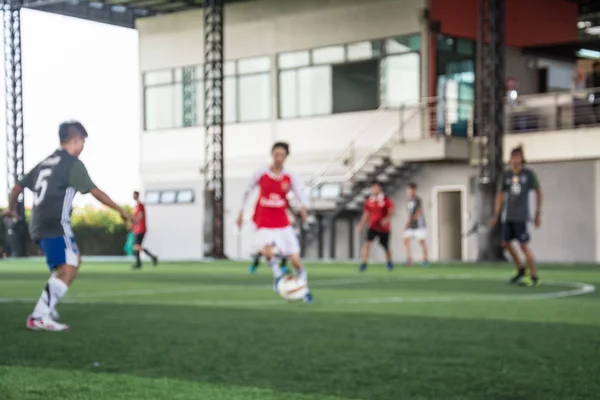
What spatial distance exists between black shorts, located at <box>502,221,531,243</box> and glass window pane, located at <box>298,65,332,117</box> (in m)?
24.1

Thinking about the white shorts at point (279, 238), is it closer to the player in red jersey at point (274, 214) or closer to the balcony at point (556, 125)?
the player in red jersey at point (274, 214)

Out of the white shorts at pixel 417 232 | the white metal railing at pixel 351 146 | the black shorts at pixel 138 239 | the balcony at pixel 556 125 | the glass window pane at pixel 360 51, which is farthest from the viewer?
the glass window pane at pixel 360 51

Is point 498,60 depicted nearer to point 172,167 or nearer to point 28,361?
point 172,167

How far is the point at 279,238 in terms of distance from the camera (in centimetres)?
1569

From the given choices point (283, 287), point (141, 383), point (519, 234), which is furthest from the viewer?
point (519, 234)

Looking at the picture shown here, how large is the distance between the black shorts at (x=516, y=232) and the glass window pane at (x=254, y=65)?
1056 inches

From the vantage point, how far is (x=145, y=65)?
160 feet

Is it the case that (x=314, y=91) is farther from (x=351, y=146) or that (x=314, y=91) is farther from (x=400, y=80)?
(x=400, y=80)

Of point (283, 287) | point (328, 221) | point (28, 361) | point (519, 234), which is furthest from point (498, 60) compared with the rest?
point (28, 361)

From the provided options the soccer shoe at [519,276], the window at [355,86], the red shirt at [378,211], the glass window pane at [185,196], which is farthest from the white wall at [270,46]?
the soccer shoe at [519,276]

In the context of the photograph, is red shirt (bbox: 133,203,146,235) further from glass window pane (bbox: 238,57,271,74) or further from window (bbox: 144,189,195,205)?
window (bbox: 144,189,195,205)

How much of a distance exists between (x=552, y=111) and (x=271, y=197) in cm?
2279

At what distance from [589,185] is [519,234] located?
18836mm

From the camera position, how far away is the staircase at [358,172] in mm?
39219
